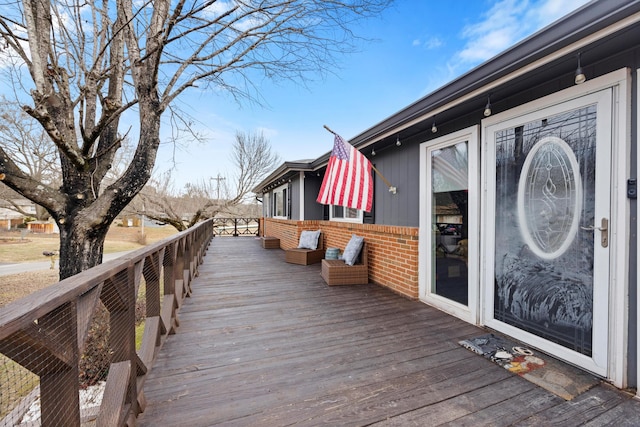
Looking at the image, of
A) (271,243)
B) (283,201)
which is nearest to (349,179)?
(271,243)

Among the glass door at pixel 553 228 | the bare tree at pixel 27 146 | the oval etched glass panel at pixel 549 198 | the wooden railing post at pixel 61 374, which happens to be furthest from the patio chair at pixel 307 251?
the bare tree at pixel 27 146

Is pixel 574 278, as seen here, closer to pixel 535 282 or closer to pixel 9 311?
pixel 535 282

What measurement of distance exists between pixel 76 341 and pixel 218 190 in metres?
18.6

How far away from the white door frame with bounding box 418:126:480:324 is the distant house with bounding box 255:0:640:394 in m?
0.01

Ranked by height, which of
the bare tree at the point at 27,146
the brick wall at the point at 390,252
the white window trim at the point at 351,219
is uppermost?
the bare tree at the point at 27,146

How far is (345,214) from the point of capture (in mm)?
→ 5898

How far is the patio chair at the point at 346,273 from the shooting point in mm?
4215

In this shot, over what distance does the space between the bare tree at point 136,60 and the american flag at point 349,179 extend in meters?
1.51

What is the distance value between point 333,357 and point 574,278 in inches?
78.2

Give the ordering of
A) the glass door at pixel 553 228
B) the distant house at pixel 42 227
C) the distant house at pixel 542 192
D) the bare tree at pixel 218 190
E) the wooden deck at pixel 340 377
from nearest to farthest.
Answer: the wooden deck at pixel 340 377
the distant house at pixel 542 192
the glass door at pixel 553 228
the bare tree at pixel 218 190
the distant house at pixel 42 227

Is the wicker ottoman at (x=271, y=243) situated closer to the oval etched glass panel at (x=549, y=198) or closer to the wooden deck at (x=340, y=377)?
the wooden deck at (x=340, y=377)

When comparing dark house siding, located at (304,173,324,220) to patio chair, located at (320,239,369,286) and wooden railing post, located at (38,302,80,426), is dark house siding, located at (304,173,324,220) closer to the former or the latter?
patio chair, located at (320,239,369,286)

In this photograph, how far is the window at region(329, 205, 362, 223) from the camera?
5.31 m

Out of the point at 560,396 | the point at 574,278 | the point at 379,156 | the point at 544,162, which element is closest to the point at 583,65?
the point at 544,162
